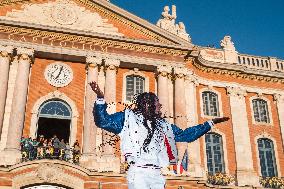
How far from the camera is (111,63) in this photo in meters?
21.4

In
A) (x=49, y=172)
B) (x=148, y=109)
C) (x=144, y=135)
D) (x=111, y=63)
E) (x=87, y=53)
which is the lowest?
(x=144, y=135)

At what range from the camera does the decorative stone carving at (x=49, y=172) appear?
56.8ft

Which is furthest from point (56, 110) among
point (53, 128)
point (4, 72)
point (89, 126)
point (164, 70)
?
point (164, 70)

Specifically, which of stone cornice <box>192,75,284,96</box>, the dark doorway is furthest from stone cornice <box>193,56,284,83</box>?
the dark doorway

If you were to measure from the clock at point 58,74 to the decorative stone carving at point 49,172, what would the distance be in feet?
16.3

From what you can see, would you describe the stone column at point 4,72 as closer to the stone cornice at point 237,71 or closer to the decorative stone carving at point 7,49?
the decorative stone carving at point 7,49

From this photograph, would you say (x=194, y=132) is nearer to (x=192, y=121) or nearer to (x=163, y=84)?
(x=163, y=84)

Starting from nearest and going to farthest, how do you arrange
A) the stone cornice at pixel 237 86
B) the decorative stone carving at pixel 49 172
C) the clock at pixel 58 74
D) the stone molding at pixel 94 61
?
the decorative stone carving at pixel 49 172 < the clock at pixel 58 74 < the stone molding at pixel 94 61 < the stone cornice at pixel 237 86

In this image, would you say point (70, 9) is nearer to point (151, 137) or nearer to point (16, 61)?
point (16, 61)

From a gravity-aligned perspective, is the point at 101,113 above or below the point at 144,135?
above

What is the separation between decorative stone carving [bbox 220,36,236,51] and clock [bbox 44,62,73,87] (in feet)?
33.0

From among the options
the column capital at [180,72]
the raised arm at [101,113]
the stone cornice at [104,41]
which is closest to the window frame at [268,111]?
the column capital at [180,72]

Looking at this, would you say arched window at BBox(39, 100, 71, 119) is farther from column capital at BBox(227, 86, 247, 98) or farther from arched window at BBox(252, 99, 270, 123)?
arched window at BBox(252, 99, 270, 123)

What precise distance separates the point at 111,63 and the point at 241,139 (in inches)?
336
